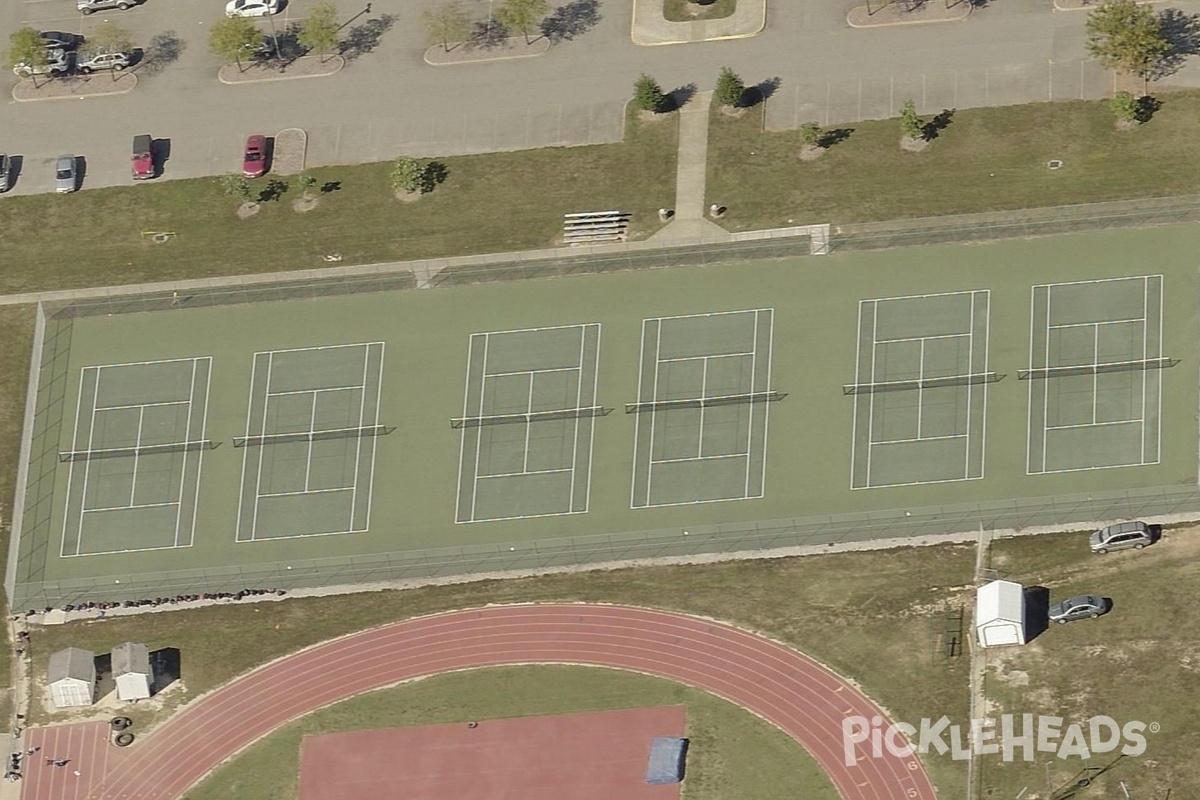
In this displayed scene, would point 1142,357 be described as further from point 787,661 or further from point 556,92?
point 556,92

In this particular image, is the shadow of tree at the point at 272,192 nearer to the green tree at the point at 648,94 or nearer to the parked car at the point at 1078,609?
the green tree at the point at 648,94

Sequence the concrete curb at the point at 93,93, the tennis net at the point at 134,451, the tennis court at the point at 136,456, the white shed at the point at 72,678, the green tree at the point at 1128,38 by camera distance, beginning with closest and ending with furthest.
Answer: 1. the white shed at the point at 72,678
2. the green tree at the point at 1128,38
3. the tennis court at the point at 136,456
4. the tennis net at the point at 134,451
5. the concrete curb at the point at 93,93

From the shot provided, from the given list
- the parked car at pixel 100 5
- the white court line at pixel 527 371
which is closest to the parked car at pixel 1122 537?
the white court line at pixel 527 371

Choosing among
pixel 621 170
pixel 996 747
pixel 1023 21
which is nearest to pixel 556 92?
pixel 621 170

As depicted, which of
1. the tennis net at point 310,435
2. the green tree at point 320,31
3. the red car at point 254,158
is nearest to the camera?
the tennis net at point 310,435

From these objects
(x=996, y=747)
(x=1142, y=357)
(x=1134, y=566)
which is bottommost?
(x=996, y=747)

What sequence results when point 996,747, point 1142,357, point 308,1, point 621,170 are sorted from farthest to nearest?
1. point 308,1
2. point 621,170
3. point 1142,357
4. point 996,747

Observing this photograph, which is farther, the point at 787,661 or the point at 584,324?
the point at 584,324

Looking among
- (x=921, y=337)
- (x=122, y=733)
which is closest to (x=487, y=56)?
(x=921, y=337)
